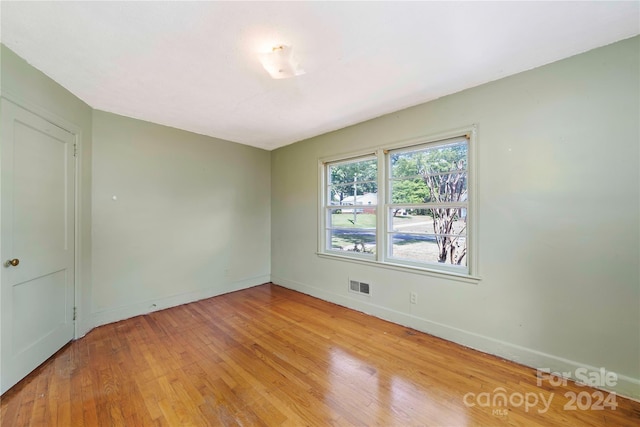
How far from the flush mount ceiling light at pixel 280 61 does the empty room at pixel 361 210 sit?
0.7 inches

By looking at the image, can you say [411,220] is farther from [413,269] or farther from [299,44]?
[299,44]

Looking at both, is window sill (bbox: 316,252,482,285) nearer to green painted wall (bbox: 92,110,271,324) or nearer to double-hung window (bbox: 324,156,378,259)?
double-hung window (bbox: 324,156,378,259)

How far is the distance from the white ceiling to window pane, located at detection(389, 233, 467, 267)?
4.83 feet

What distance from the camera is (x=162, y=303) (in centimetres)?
329

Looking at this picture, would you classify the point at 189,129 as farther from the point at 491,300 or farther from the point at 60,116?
the point at 491,300

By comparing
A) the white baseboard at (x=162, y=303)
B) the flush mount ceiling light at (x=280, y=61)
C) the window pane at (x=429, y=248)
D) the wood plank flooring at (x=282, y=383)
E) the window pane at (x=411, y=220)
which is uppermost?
the flush mount ceiling light at (x=280, y=61)

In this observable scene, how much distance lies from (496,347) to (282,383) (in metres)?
1.87

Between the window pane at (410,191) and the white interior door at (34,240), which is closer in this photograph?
the white interior door at (34,240)

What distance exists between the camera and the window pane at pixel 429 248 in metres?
2.57

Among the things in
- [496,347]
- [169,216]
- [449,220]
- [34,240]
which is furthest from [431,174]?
[34,240]

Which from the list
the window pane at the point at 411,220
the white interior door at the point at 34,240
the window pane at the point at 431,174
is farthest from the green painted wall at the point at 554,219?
the white interior door at the point at 34,240

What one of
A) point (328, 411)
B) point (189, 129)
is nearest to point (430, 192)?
point (328, 411)

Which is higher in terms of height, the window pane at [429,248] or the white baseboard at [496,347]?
the window pane at [429,248]

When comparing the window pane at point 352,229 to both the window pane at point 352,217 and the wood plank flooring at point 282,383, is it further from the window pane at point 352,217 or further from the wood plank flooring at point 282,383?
the wood plank flooring at point 282,383
